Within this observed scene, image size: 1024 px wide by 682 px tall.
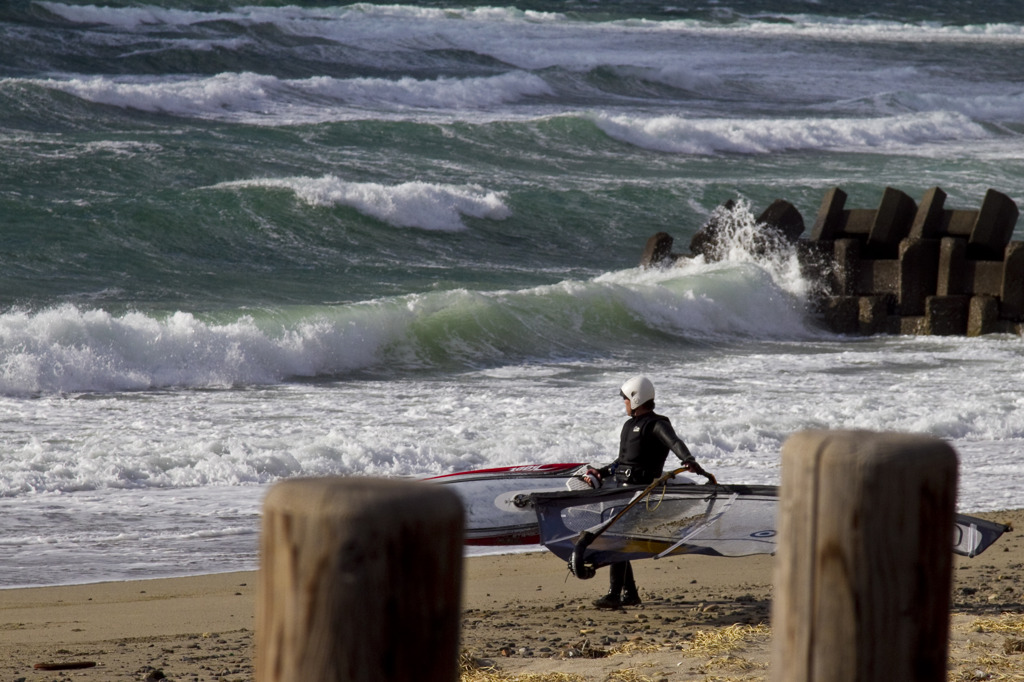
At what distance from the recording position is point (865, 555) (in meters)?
1.90

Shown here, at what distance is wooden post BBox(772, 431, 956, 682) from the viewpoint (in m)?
1.87

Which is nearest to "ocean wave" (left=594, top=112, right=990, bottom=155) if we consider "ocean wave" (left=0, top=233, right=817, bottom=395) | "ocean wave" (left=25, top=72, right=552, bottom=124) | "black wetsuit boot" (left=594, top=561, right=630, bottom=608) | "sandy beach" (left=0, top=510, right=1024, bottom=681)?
"ocean wave" (left=25, top=72, right=552, bottom=124)

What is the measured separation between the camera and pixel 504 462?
946 cm

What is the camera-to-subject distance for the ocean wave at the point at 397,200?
21938 millimetres

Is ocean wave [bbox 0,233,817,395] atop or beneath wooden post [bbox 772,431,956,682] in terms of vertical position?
beneath

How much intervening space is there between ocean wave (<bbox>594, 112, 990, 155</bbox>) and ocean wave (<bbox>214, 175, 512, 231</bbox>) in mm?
9743

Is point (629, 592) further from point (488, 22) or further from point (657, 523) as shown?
point (488, 22)

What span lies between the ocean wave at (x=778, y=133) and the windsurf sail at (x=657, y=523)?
25.4 metres

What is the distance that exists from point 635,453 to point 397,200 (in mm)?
15770

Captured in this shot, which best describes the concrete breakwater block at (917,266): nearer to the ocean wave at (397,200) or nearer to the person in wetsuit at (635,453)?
the ocean wave at (397,200)

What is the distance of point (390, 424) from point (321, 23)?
119 feet

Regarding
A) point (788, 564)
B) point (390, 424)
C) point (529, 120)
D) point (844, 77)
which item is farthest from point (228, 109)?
point (788, 564)

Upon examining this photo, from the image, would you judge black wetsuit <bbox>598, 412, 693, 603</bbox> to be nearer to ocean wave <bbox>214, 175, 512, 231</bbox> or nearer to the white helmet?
the white helmet

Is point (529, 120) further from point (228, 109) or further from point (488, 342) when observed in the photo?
point (488, 342)
